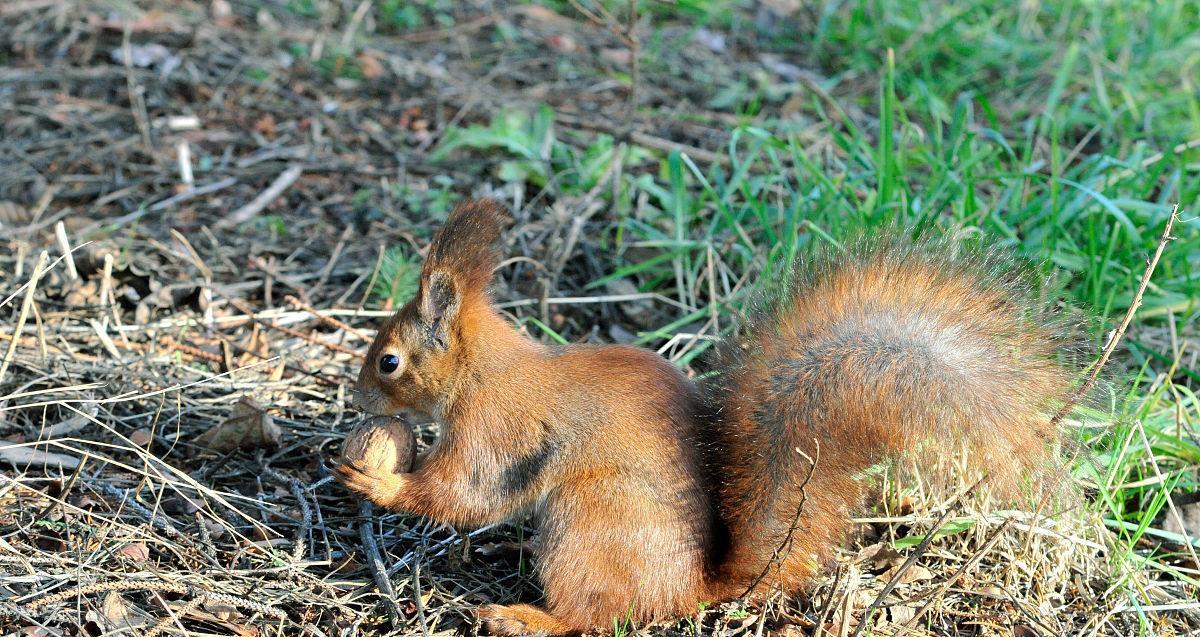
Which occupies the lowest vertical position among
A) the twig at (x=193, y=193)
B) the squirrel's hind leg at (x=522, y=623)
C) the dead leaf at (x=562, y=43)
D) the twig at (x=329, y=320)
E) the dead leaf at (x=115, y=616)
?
the squirrel's hind leg at (x=522, y=623)

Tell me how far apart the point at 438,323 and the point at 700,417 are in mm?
580

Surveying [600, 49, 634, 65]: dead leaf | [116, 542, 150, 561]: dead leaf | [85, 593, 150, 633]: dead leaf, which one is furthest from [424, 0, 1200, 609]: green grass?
[85, 593, 150, 633]: dead leaf

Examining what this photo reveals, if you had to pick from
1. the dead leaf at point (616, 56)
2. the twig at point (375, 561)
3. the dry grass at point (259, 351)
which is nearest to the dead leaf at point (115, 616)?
the dry grass at point (259, 351)

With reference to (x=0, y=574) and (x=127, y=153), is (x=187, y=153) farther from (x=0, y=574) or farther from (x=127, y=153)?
(x=0, y=574)

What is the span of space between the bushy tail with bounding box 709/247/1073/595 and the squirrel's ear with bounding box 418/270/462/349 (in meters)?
0.56

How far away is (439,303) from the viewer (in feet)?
7.22

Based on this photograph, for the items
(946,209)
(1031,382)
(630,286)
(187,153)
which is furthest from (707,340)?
(187,153)

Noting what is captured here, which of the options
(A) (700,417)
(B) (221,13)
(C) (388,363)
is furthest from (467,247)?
(B) (221,13)

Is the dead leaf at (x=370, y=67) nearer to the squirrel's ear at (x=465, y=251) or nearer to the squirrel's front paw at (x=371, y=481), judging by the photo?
the squirrel's ear at (x=465, y=251)

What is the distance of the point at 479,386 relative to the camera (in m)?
2.23

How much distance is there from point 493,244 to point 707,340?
3.31 feet

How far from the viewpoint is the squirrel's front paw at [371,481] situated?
2141 millimetres

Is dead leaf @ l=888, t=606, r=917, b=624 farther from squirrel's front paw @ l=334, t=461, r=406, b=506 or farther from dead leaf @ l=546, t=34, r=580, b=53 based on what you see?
dead leaf @ l=546, t=34, r=580, b=53

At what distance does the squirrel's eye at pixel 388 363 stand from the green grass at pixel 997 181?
30.4 inches
